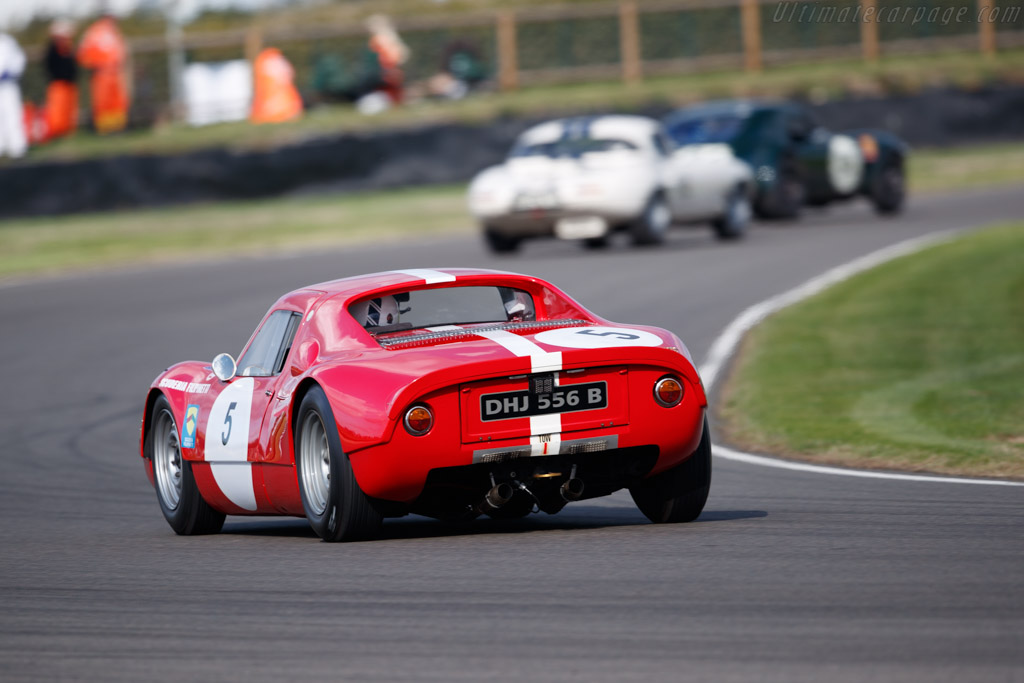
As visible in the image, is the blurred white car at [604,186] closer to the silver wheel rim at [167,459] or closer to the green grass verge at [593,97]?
the green grass verge at [593,97]

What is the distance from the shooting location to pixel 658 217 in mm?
22391

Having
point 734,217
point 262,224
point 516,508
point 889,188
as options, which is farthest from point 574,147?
point 516,508

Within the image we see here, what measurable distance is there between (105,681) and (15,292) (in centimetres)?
1760

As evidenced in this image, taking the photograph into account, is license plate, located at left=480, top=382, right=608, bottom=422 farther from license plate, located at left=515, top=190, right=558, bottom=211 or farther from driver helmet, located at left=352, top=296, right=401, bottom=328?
license plate, located at left=515, top=190, right=558, bottom=211

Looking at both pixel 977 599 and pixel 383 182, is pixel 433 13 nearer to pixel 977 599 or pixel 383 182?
pixel 383 182

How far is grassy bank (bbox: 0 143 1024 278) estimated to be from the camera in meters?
26.3

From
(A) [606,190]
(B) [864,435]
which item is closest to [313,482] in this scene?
(B) [864,435]

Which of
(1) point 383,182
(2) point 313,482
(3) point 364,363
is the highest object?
(3) point 364,363

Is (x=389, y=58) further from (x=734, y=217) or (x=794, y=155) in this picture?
(x=734, y=217)

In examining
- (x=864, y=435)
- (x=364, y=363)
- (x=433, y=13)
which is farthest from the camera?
(x=433, y=13)

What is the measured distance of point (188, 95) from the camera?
3722 centimetres

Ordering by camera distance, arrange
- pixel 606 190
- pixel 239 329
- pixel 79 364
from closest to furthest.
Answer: pixel 79 364 < pixel 239 329 < pixel 606 190

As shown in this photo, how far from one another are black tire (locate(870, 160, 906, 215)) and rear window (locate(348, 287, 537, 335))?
1847 cm

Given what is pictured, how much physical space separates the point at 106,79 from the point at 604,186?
55.2 feet
